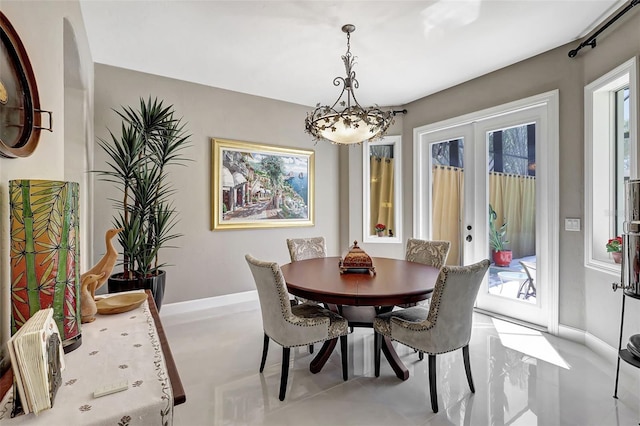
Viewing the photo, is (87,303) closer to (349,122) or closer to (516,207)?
(349,122)

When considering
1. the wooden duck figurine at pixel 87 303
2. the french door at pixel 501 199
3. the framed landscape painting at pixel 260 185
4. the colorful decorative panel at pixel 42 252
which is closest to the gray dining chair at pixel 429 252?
the french door at pixel 501 199

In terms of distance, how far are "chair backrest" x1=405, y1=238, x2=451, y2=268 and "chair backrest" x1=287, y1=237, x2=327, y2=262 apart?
100 centimetres

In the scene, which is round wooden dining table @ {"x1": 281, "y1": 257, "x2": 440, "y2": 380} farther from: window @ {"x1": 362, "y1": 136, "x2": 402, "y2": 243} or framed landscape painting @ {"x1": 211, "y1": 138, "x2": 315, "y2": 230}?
window @ {"x1": 362, "y1": 136, "x2": 402, "y2": 243}

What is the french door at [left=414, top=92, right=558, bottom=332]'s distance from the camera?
3123mm

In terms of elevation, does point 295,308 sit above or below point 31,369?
below

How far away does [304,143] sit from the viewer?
15.2 feet

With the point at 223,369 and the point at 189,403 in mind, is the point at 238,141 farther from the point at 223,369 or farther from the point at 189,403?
the point at 189,403

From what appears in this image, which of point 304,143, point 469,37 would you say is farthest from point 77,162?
point 469,37

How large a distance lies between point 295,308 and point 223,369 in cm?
75

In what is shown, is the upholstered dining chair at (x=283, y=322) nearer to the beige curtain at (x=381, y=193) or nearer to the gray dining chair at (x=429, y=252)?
the gray dining chair at (x=429, y=252)

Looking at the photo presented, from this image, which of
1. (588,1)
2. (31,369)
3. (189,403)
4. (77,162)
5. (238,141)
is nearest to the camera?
(31,369)

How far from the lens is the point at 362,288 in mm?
2072

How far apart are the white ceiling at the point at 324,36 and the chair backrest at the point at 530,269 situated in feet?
7.09

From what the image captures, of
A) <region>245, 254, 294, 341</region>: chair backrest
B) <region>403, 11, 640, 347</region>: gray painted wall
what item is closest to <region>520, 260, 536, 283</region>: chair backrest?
<region>403, 11, 640, 347</region>: gray painted wall
